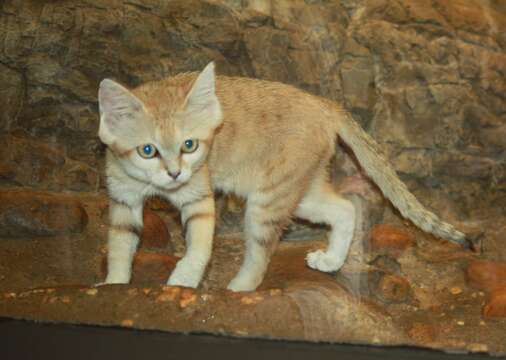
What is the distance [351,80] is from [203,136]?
0.86m

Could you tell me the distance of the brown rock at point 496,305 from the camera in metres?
2.60

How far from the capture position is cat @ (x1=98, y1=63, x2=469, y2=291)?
2.81 metres

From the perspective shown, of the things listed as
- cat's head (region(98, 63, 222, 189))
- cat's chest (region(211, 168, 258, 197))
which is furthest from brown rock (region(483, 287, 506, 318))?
cat's head (region(98, 63, 222, 189))

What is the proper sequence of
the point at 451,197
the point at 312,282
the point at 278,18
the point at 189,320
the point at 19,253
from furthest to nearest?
the point at 451,197 < the point at 278,18 < the point at 19,253 < the point at 312,282 < the point at 189,320

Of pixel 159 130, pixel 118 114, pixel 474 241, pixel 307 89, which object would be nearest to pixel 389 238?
pixel 474 241

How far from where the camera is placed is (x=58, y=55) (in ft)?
9.52

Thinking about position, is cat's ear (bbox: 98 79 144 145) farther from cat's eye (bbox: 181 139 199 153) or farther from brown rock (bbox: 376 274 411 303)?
brown rock (bbox: 376 274 411 303)

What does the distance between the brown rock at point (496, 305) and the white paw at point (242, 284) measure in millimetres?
997

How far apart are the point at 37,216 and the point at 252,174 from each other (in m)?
1.01

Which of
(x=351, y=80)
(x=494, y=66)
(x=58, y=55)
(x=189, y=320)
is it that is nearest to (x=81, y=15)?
(x=58, y=55)

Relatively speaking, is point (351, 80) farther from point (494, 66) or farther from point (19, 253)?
point (19, 253)

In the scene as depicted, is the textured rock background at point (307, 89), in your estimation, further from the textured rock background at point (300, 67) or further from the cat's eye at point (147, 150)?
the cat's eye at point (147, 150)

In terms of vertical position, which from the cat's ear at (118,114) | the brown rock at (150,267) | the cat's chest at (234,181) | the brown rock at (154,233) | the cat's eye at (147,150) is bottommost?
the brown rock at (150,267)

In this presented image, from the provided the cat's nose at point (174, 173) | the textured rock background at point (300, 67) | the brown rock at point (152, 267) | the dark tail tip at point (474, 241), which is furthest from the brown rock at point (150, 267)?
the dark tail tip at point (474, 241)
